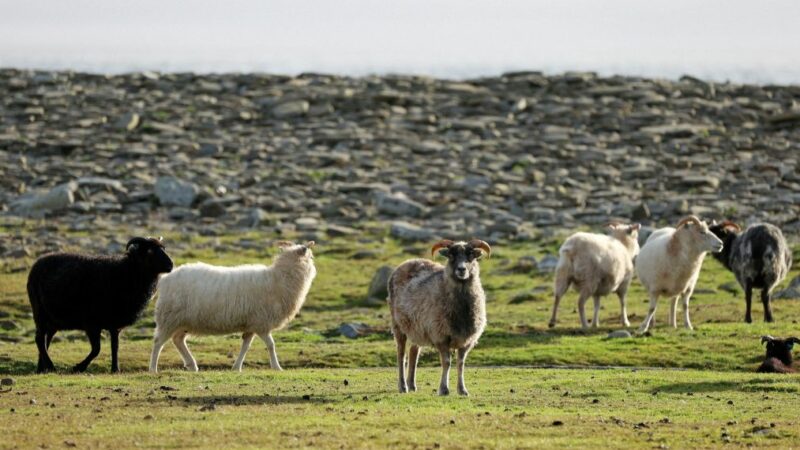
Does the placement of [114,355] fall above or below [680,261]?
below

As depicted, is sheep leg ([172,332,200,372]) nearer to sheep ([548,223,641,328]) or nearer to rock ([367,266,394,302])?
sheep ([548,223,641,328])

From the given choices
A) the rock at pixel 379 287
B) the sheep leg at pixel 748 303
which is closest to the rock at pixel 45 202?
the rock at pixel 379 287

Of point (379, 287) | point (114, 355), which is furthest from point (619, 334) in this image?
point (379, 287)

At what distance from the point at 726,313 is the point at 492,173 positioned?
38.5 meters

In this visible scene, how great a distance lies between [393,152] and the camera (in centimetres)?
8131

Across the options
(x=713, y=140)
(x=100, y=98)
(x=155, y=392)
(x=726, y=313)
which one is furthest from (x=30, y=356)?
(x=100, y=98)

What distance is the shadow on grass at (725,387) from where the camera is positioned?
79.3 feet

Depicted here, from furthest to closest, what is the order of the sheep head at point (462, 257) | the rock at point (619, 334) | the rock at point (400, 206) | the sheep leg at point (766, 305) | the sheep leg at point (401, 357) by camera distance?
1. the rock at point (400, 206)
2. the sheep leg at point (766, 305)
3. the rock at point (619, 334)
4. the sheep leg at point (401, 357)
5. the sheep head at point (462, 257)

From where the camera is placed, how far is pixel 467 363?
30047 mm

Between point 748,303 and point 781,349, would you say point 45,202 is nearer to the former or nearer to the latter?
point 748,303

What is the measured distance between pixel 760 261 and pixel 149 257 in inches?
644

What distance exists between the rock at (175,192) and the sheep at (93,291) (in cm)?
3786

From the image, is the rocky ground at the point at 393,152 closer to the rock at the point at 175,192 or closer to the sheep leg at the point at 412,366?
the rock at the point at 175,192

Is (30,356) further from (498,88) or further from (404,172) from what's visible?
(498,88)
